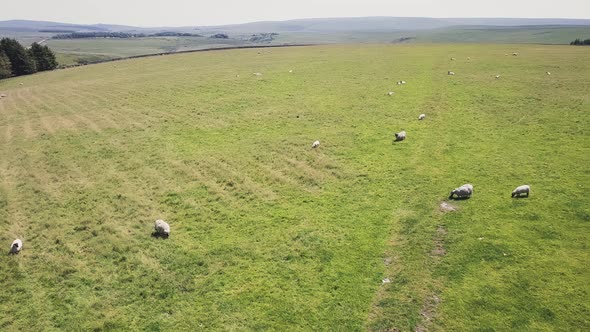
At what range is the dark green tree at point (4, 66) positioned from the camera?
81.6 meters

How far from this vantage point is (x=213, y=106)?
131 ft

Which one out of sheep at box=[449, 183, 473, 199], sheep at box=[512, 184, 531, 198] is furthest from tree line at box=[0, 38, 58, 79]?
sheep at box=[512, 184, 531, 198]

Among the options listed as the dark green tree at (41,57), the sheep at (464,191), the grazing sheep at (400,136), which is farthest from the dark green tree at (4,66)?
the sheep at (464,191)

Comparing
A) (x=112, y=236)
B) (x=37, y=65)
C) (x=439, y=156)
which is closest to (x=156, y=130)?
(x=112, y=236)

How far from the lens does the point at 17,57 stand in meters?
86.9

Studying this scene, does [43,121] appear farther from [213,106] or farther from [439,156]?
[439,156]

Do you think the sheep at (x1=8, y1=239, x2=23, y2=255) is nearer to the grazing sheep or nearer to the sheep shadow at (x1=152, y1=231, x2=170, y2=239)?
the sheep shadow at (x1=152, y1=231, x2=170, y2=239)

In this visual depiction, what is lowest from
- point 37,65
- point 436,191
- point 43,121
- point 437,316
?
point 437,316

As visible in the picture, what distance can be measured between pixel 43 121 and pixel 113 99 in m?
9.89

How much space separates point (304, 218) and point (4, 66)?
95.4 meters

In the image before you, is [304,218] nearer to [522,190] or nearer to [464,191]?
[464,191]

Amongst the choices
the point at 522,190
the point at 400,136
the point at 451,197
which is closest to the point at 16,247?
the point at 451,197

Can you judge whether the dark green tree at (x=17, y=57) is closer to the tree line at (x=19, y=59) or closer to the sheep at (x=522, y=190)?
the tree line at (x=19, y=59)

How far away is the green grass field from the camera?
1255 centimetres
